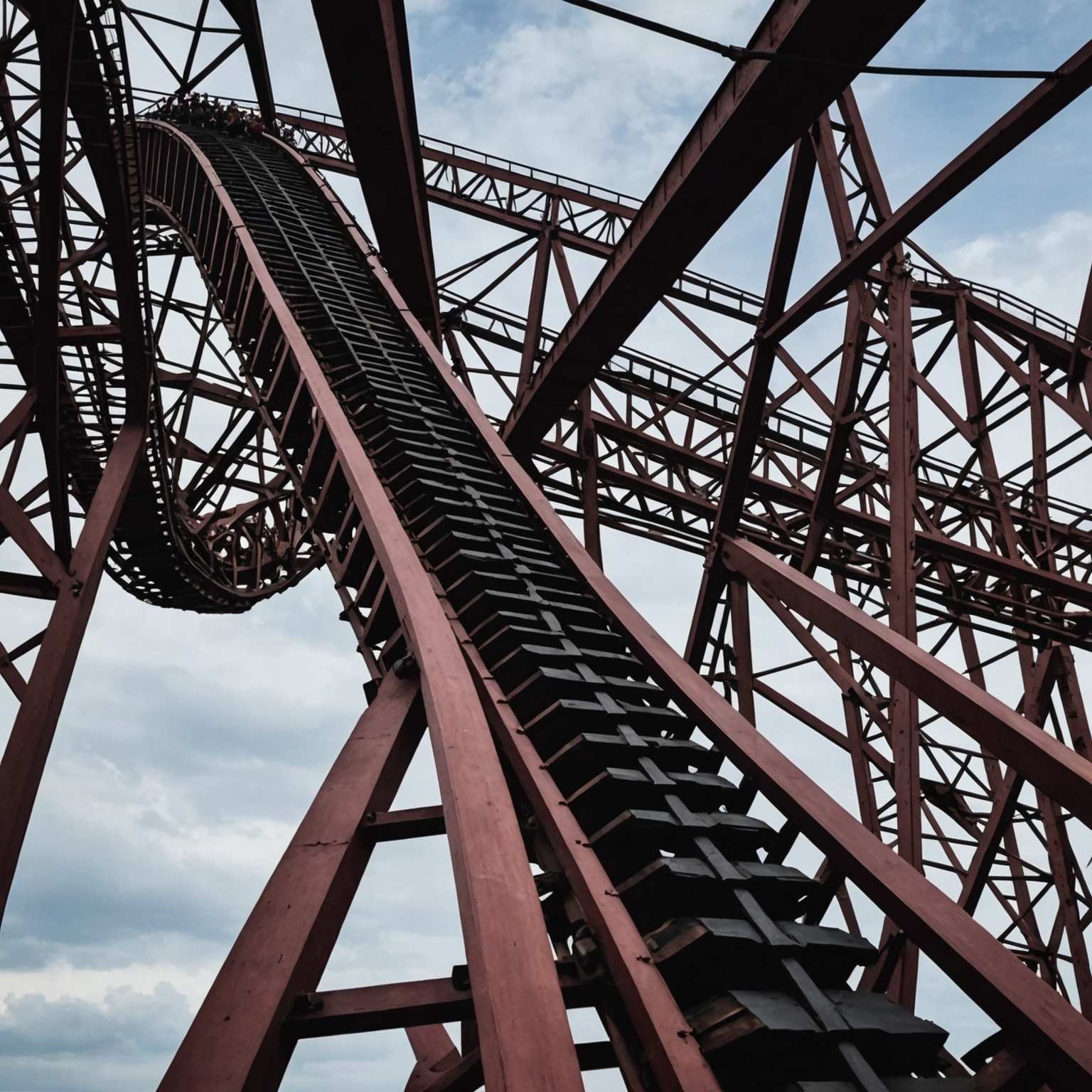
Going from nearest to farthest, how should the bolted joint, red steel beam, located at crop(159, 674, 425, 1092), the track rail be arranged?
1. red steel beam, located at crop(159, 674, 425, 1092)
2. the track rail
3. the bolted joint

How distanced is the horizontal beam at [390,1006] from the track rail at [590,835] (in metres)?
0.10

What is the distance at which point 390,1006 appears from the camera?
360 cm

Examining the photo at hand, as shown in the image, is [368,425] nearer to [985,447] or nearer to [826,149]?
[826,149]

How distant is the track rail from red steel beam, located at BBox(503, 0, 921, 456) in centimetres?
136

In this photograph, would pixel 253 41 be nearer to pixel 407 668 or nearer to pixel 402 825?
pixel 407 668

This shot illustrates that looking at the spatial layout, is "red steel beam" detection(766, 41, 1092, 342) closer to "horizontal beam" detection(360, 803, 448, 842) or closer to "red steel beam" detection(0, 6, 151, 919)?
"horizontal beam" detection(360, 803, 448, 842)

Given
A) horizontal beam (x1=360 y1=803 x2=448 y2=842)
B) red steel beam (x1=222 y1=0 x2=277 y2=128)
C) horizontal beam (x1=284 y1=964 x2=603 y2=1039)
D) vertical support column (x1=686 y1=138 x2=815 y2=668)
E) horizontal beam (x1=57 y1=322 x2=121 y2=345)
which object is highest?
red steel beam (x1=222 y1=0 x2=277 y2=128)

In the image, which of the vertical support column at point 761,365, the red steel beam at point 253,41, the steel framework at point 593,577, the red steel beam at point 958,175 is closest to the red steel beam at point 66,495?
the steel framework at point 593,577

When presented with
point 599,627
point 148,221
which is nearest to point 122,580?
point 148,221

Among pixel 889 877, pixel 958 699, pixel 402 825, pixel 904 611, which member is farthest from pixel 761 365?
pixel 402 825

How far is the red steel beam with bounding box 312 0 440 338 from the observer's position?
277 inches

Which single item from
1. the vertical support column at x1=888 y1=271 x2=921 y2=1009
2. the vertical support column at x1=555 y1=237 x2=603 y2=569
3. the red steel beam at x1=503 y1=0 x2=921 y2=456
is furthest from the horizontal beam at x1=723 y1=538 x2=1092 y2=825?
the vertical support column at x1=555 y1=237 x2=603 y2=569

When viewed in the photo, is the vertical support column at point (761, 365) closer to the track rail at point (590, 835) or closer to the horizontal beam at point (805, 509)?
the track rail at point (590, 835)

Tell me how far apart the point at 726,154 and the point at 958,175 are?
1.43 m
